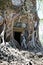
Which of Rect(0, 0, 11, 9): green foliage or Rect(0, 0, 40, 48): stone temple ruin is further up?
Rect(0, 0, 11, 9): green foliage

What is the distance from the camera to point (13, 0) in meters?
6.41

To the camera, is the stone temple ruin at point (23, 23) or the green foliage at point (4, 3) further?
the stone temple ruin at point (23, 23)

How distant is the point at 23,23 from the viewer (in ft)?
23.6

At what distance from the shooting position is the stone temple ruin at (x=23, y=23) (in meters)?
6.41

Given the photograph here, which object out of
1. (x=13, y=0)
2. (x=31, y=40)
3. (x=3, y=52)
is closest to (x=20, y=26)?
(x=31, y=40)

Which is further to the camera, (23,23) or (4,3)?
(23,23)

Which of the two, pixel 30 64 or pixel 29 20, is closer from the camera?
pixel 30 64

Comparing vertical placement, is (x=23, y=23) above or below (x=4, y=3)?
below

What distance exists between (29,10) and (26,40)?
1207 millimetres

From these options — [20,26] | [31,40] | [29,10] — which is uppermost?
[29,10]

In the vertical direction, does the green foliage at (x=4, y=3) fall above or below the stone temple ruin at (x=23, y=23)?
above

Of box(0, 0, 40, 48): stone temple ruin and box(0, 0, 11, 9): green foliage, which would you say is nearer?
box(0, 0, 11, 9): green foliage

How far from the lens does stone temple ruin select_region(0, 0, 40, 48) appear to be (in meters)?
6.41

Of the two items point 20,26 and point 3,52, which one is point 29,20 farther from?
point 3,52
